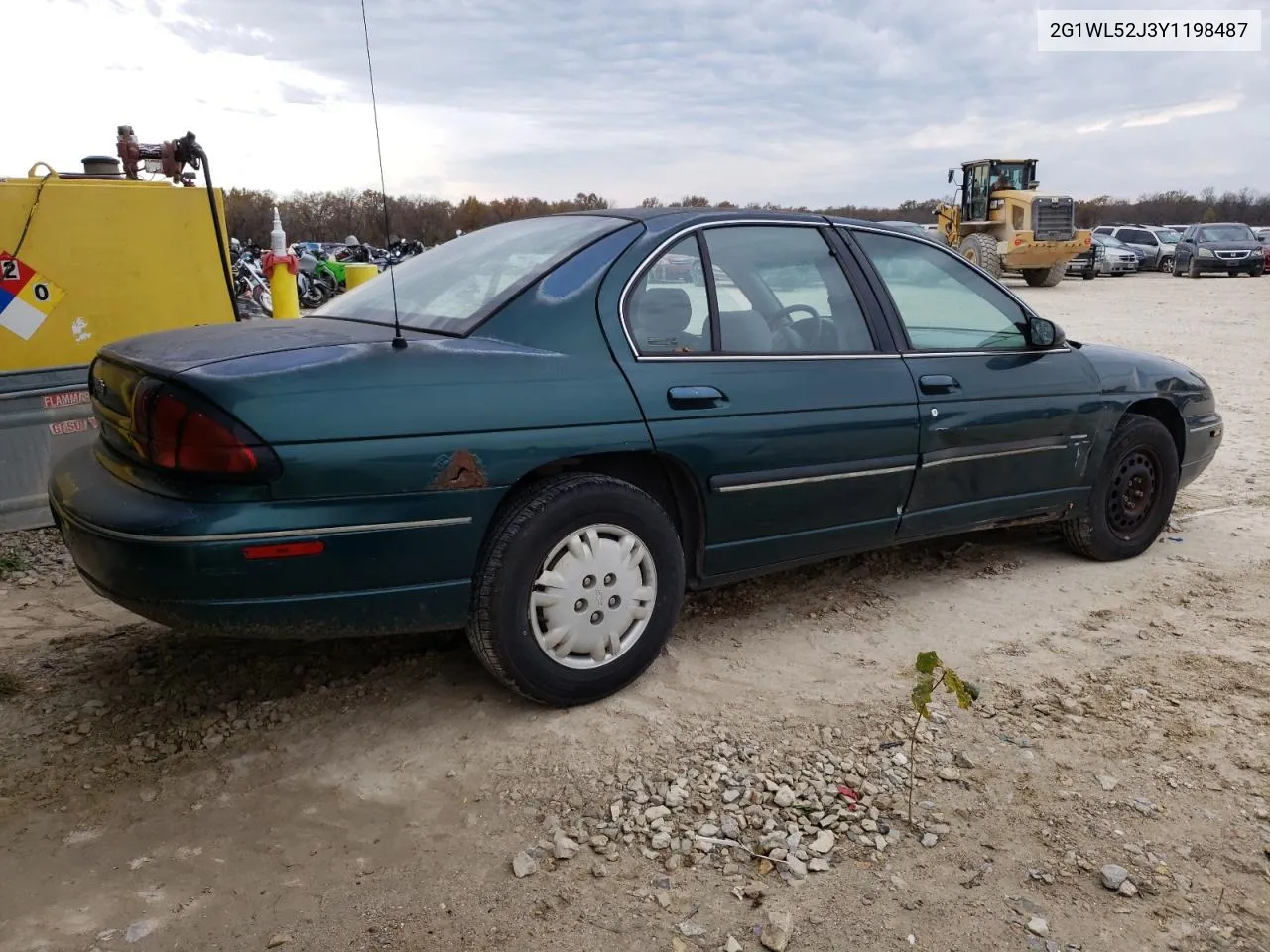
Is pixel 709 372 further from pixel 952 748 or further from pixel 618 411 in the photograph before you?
pixel 952 748

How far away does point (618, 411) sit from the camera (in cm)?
297

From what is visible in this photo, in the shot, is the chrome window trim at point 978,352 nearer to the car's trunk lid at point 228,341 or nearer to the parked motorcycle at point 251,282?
the car's trunk lid at point 228,341

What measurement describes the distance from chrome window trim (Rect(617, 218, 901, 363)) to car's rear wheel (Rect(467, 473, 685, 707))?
1.48ft

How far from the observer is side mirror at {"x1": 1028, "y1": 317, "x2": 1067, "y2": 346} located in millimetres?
4148

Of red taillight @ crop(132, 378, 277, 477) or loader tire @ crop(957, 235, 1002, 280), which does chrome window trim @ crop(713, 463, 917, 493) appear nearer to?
red taillight @ crop(132, 378, 277, 477)

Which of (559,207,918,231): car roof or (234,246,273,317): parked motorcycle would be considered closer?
(559,207,918,231): car roof

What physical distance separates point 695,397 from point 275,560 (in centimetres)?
136

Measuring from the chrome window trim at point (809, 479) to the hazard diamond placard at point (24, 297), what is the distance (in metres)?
3.49

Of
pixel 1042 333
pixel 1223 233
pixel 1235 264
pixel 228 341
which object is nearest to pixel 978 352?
pixel 1042 333

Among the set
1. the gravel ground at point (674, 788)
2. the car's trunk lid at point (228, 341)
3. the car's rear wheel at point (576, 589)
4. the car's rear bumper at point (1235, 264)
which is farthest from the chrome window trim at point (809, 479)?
the car's rear bumper at point (1235, 264)

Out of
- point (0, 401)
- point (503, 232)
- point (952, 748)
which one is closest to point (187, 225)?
point (0, 401)

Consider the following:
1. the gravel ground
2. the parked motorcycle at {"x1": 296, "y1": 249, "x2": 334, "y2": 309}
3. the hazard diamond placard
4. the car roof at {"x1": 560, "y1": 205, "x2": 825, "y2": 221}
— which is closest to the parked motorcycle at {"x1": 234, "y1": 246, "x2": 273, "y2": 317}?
the parked motorcycle at {"x1": 296, "y1": 249, "x2": 334, "y2": 309}

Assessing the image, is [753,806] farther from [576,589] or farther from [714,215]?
[714,215]

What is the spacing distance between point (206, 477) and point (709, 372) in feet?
5.08
